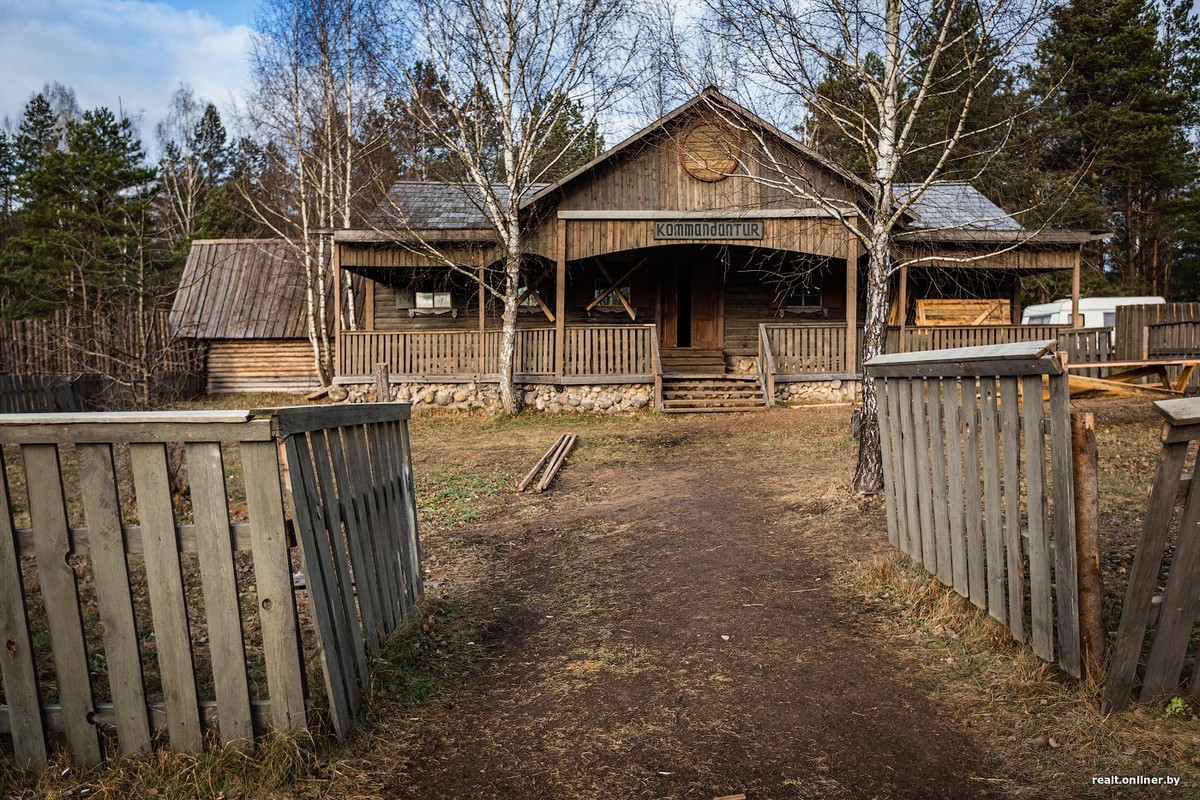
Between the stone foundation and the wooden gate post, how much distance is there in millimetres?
13326

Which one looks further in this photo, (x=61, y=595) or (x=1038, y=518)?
(x=1038, y=518)

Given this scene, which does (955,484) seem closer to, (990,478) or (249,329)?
(990,478)

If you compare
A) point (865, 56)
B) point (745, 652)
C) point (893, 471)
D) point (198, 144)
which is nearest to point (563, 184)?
point (865, 56)

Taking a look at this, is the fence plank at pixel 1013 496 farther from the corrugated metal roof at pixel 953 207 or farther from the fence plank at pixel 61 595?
the corrugated metal roof at pixel 953 207

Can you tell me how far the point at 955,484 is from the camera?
425cm

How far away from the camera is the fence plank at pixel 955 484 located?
4.14m

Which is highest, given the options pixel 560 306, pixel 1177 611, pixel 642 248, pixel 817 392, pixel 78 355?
pixel 642 248

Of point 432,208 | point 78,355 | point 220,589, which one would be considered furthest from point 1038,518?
point 78,355

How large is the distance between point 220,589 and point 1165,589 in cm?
354

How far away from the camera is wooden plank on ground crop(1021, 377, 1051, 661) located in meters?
3.33

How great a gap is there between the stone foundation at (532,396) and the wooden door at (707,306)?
360cm

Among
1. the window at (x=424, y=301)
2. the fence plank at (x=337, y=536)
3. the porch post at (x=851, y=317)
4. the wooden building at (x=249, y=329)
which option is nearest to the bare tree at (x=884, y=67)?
the fence plank at (x=337, y=536)

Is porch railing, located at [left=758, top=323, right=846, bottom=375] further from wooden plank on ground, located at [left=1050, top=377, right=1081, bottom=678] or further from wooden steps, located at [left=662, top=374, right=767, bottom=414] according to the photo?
wooden plank on ground, located at [left=1050, top=377, right=1081, bottom=678]

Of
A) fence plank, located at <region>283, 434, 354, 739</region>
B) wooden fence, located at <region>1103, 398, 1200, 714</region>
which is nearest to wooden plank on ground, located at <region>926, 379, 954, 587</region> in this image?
wooden fence, located at <region>1103, 398, 1200, 714</region>
